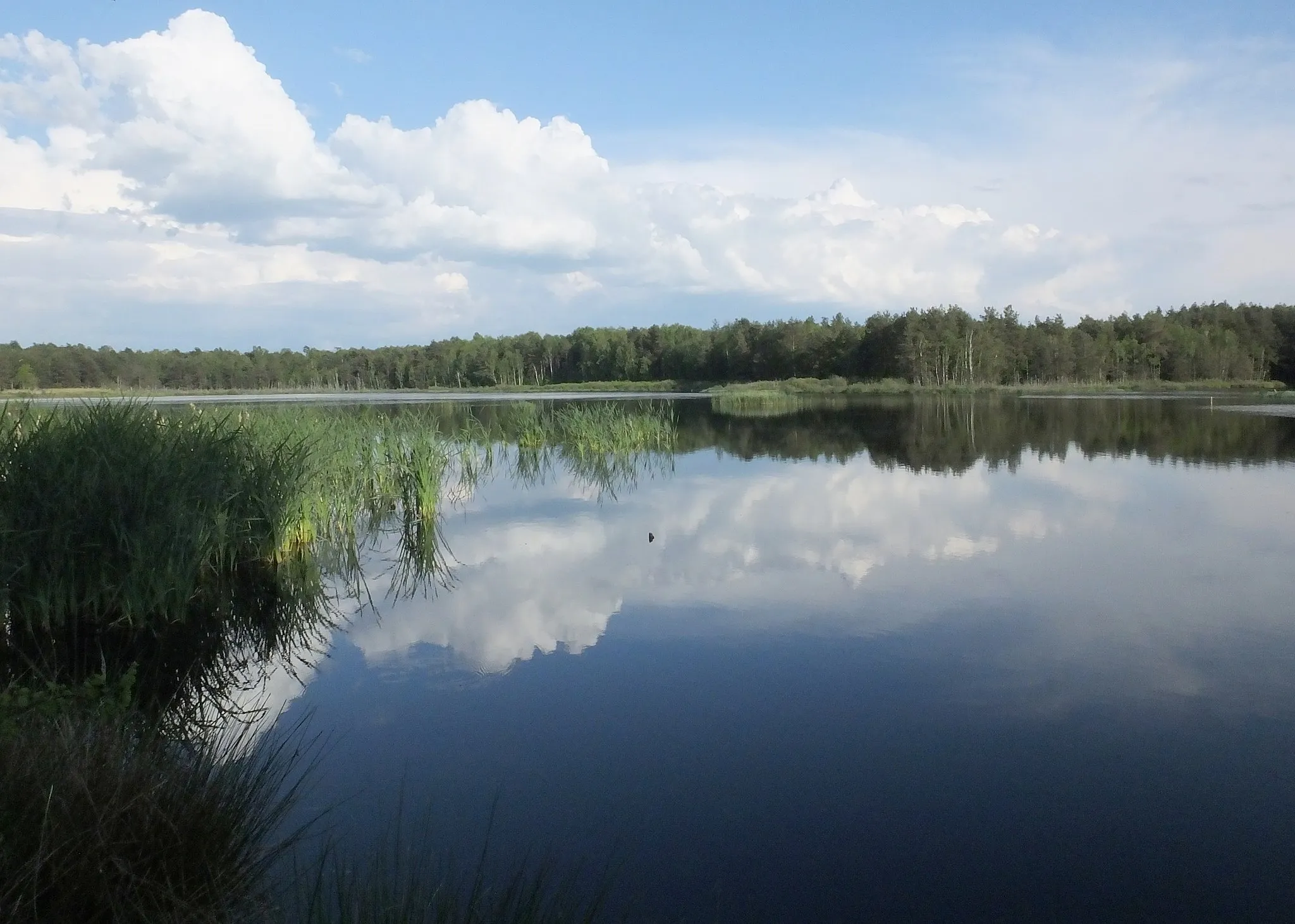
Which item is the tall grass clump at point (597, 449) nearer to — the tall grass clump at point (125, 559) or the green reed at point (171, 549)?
the green reed at point (171, 549)

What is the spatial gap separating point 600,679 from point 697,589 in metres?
2.23

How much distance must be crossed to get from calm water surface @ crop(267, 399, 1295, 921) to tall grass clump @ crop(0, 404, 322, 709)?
31.8 inches

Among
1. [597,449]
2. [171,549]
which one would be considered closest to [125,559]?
[171,549]

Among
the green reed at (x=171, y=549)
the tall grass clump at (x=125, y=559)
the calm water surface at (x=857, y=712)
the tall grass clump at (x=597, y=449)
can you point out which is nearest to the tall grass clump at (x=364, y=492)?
the green reed at (x=171, y=549)

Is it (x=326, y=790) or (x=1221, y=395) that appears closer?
(x=326, y=790)

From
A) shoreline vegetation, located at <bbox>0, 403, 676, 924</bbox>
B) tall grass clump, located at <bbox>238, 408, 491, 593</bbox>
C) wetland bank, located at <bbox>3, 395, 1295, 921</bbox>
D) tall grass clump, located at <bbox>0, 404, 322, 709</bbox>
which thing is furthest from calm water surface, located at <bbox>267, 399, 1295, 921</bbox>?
tall grass clump, located at <bbox>0, 404, 322, 709</bbox>

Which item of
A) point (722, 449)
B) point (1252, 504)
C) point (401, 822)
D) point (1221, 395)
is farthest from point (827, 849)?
point (1221, 395)

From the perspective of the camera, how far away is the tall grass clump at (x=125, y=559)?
532 centimetres

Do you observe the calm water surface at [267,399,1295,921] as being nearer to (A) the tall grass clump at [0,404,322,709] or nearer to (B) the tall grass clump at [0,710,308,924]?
(B) the tall grass clump at [0,710,308,924]

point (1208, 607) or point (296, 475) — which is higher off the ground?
point (296, 475)

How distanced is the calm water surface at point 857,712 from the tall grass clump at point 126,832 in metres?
0.64

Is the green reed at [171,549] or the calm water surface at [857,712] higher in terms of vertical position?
the green reed at [171,549]

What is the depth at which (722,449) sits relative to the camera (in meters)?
19.0

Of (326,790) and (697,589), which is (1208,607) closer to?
(697,589)
